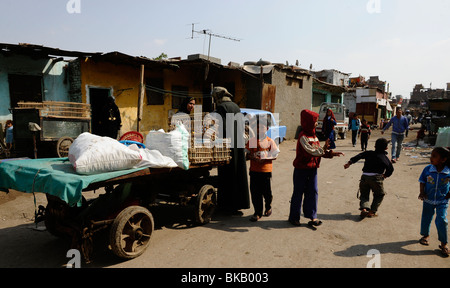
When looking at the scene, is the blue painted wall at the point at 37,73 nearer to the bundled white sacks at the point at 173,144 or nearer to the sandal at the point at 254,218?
the bundled white sacks at the point at 173,144

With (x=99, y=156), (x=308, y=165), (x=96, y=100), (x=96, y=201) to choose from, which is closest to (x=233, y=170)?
(x=308, y=165)

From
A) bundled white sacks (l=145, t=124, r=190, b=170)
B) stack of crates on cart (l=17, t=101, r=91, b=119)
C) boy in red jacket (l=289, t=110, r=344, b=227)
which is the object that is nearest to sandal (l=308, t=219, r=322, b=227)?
boy in red jacket (l=289, t=110, r=344, b=227)

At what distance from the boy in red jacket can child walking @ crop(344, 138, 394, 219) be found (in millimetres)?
884

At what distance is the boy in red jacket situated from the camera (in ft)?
14.6

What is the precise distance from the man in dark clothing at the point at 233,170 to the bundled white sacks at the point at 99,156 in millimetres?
1902

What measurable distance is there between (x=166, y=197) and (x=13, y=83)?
9667 millimetres

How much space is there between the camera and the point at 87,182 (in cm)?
279

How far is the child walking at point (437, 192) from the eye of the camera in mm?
3777

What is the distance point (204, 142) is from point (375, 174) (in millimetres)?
3084

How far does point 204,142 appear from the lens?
430 centimetres

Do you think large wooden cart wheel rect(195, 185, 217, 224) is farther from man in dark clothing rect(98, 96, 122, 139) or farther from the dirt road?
man in dark clothing rect(98, 96, 122, 139)

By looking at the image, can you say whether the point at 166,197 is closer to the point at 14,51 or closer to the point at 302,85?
the point at 14,51

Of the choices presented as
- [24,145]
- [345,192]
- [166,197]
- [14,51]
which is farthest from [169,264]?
[14,51]

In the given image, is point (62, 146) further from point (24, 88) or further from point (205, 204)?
point (205, 204)
